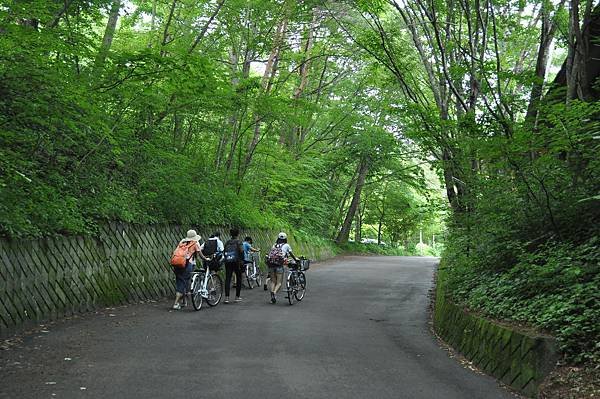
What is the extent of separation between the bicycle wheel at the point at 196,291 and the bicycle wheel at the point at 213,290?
1.07 feet

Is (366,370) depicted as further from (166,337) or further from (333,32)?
(333,32)

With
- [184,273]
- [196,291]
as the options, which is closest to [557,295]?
[196,291]

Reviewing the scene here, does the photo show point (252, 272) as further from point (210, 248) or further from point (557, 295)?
point (557, 295)

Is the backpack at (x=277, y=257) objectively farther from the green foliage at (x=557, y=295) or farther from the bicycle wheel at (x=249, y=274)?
the green foliage at (x=557, y=295)

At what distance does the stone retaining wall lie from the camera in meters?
5.93

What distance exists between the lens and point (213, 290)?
42.5 feet

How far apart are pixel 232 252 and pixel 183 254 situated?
87.8 inches

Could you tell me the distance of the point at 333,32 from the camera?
2308 centimetres

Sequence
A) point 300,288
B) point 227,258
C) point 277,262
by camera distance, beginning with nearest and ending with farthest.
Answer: point 227,258 < point 277,262 < point 300,288

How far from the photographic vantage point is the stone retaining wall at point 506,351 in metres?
5.93

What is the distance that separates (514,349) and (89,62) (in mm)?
9237

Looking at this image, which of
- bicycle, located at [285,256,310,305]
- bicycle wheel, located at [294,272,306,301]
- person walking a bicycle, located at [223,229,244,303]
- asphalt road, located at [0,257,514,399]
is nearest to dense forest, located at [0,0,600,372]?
asphalt road, located at [0,257,514,399]

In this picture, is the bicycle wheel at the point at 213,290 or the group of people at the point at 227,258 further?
the bicycle wheel at the point at 213,290

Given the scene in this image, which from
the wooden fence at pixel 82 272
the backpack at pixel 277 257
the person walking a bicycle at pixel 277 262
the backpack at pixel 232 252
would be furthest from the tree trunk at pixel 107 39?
the backpack at pixel 277 257
